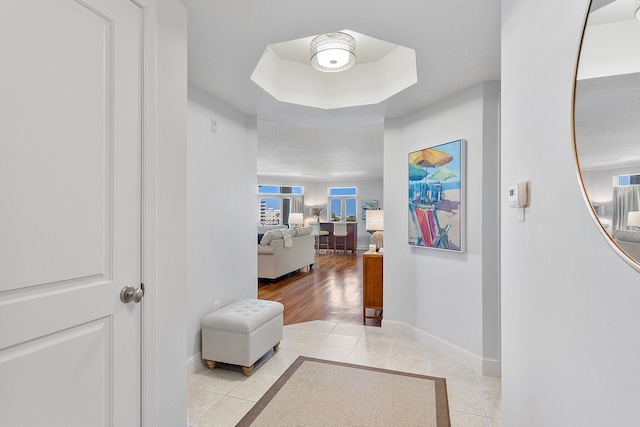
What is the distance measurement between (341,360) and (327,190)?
30.6ft

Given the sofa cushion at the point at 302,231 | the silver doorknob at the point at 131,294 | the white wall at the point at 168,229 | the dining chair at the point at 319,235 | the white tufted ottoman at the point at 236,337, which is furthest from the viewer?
the dining chair at the point at 319,235

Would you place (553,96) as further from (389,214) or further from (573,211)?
(389,214)

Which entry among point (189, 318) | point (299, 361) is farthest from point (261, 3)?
point (299, 361)

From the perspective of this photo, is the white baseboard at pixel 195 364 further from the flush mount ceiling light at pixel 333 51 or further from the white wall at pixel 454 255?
the flush mount ceiling light at pixel 333 51

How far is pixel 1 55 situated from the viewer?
98 cm

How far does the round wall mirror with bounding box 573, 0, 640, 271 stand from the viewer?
0.62 meters

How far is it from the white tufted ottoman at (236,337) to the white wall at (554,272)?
1.73 m

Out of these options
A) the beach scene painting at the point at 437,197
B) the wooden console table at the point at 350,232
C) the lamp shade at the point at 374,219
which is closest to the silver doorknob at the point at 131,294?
the beach scene painting at the point at 437,197

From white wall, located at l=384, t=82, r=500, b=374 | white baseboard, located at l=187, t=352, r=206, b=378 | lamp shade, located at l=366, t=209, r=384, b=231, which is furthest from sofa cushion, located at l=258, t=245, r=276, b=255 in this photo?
white baseboard, located at l=187, t=352, r=206, b=378

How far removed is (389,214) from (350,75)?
4.81 ft

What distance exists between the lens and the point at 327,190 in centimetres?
1195

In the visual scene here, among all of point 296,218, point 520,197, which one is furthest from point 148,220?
point 296,218

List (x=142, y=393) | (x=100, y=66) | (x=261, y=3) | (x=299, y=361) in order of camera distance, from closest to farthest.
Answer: (x=100, y=66), (x=142, y=393), (x=261, y=3), (x=299, y=361)

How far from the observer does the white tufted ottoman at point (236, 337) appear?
253 centimetres
